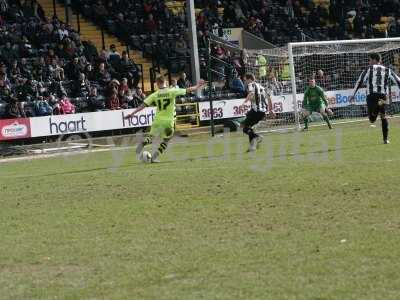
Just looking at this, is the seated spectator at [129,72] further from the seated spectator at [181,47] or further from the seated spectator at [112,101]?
the seated spectator at [181,47]

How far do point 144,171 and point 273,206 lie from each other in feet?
19.9

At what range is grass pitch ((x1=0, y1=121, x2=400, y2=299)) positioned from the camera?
22.7 ft

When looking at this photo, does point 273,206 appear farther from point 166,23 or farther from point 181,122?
point 166,23

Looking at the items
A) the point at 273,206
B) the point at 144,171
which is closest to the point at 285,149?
the point at 144,171

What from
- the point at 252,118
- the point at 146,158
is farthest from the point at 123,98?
the point at 146,158

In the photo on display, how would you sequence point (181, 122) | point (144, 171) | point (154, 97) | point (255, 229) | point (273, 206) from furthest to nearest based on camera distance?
point (181, 122) < point (154, 97) < point (144, 171) < point (273, 206) < point (255, 229)

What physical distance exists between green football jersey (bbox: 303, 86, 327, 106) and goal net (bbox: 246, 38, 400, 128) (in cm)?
156

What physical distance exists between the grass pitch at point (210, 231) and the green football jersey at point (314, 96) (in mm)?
11497

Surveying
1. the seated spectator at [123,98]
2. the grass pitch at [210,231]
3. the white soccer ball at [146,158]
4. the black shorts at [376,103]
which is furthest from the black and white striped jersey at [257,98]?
the seated spectator at [123,98]

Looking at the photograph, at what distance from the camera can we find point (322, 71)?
32.1 metres

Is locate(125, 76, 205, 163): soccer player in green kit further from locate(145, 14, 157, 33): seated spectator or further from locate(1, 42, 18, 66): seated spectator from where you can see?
locate(145, 14, 157, 33): seated spectator

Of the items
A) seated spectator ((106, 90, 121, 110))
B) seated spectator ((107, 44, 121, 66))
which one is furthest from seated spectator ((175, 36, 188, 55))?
seated spectator ((106, 90, 121, 110))

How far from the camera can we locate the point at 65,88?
28875 millimetres

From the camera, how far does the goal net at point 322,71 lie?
31094 millimetres
